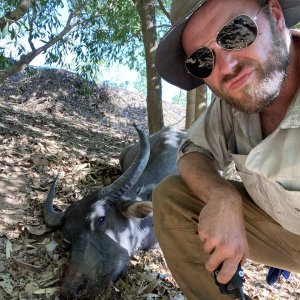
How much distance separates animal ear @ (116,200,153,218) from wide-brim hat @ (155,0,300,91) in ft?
5.03

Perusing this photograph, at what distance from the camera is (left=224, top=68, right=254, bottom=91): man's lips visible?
258 centimetres

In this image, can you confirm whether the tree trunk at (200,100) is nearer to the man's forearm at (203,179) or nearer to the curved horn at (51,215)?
the curved horn at (51,215)

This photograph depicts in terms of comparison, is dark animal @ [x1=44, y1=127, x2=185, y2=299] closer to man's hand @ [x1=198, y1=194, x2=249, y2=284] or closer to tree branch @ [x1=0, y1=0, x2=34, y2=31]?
man's hand @ [x1=198, y1=194, x2=249, y2=284]

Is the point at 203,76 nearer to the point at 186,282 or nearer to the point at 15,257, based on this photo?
the point at 186,282

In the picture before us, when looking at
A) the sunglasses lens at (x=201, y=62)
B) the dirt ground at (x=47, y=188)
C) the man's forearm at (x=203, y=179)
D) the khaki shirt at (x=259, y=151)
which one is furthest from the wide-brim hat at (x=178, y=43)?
the dirt ground at (x=47, y=188)

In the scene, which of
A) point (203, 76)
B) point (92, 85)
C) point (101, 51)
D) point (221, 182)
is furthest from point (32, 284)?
point (92, 85)

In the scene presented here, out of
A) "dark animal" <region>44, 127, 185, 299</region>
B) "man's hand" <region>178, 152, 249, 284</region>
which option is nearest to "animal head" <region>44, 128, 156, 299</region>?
"dark animal" <region>44, 127, 185, 299</region>

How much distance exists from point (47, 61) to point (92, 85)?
542 centimetres

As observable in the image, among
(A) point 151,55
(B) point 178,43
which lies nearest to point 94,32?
(A) point 151,55

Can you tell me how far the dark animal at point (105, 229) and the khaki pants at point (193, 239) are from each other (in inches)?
41.5

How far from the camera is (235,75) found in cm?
262

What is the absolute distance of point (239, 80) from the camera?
263 cm

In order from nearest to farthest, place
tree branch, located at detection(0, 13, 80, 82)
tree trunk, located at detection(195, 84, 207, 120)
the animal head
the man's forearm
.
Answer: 1. the man's forearm
2. the animal head
3. tree branch, located at detection(0, 13, 80, 82)
4. tree trunk, located at detection(195, 84, 207, 120)

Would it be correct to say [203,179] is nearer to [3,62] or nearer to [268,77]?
[268,77]
